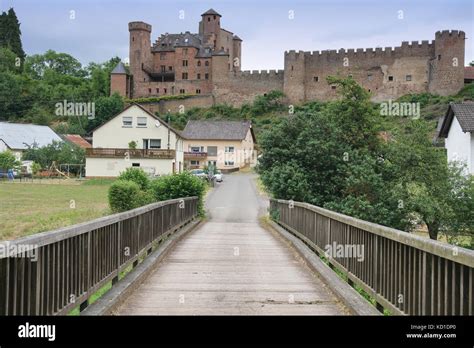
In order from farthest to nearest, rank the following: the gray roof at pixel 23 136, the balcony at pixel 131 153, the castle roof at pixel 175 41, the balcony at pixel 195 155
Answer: the castle roof at pixel 175 41 < the balcony at pixel 195 155 < the gray roof at pixel 23 136 < the balcony at pixel 131 153

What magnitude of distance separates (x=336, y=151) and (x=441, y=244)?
69.6 feet

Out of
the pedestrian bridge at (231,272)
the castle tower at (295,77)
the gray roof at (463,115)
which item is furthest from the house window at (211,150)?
the pedestrian bridge at (231,272)

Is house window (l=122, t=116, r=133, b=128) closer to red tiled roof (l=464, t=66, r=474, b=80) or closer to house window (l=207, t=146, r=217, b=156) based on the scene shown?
house window (l=207, t=146, r=217, b=156)

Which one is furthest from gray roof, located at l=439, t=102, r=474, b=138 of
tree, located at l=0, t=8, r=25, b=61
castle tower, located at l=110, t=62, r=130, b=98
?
tree, located at l=0, t=8, r=25, b=61

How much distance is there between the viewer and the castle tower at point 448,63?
107 meters

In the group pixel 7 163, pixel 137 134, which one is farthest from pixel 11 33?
pixel 137 134

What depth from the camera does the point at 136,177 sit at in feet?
98.5

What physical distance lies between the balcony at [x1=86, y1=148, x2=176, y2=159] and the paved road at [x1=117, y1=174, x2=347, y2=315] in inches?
1631

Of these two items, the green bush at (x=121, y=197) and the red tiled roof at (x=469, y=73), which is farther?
the red tiled roof at (x=469, y=73)

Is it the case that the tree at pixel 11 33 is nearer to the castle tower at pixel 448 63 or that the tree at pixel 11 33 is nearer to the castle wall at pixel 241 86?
the castle wall at pixel 241 86

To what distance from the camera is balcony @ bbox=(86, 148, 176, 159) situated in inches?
2283

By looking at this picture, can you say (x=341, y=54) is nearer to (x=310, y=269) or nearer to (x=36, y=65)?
(x=36, y=65)

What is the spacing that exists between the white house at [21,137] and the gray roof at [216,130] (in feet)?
55.5

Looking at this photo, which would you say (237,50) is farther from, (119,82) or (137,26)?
(119,82)
